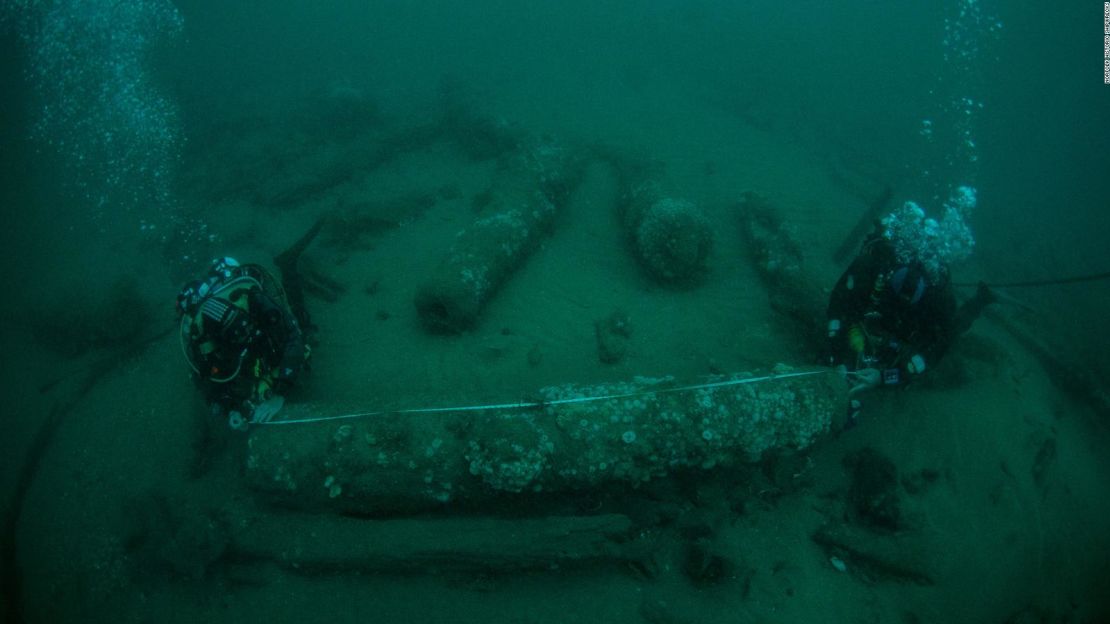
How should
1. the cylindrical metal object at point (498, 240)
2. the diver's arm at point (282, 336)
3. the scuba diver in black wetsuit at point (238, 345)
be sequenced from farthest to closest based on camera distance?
the cylindrical metal object at point (498, 240), the diver's arm at point (282, 336), the scuba diver in black wetsuit at point (238, 345)

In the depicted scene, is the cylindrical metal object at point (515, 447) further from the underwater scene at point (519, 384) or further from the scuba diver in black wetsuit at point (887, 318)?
the scuba diver in black wetsuit at point (887, 318)

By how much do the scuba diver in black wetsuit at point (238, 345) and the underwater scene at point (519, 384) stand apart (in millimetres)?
33

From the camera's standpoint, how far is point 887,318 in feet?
16.9

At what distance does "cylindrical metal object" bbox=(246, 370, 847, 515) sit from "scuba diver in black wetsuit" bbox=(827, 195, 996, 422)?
5.36 ft

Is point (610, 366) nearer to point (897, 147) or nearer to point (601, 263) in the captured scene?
point (601, 263)

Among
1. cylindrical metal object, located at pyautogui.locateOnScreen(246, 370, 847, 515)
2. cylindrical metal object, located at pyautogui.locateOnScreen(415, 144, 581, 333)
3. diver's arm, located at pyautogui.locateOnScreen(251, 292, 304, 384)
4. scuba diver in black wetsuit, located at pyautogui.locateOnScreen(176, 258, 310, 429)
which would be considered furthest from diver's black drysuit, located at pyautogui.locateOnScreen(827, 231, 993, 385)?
scuba diver in black wetsuit, located at pyautogui.locateOnScreen(176, 258, 310, 429)

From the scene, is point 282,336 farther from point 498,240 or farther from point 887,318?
point 887,318

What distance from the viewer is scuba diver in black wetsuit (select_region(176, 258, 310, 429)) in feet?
13.8

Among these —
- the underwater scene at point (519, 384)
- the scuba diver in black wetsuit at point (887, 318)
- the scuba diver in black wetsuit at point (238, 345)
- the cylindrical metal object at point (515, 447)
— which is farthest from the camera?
the scuba diver in black wetsuit at point (887, 318)

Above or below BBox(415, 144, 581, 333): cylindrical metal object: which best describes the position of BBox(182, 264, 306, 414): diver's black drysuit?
below

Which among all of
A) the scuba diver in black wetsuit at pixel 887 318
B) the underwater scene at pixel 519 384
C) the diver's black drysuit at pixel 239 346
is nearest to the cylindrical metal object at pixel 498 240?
the underwater scene at pixel 519 384

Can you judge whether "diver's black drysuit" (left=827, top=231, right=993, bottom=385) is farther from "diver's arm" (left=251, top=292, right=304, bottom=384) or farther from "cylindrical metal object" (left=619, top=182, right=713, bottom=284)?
"diver's arm" (left=251, top=292, right=304, bottom=384)

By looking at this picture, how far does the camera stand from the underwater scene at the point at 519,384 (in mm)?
3572

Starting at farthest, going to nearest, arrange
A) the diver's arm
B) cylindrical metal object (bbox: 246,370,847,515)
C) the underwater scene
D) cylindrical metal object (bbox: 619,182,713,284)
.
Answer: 1. cylindrical metal object (bbox: 619,182,713,284)
2. the diver's arm
3. the underwater scene
4. cylindrical metal object (bbox: 246,370,847,515)
